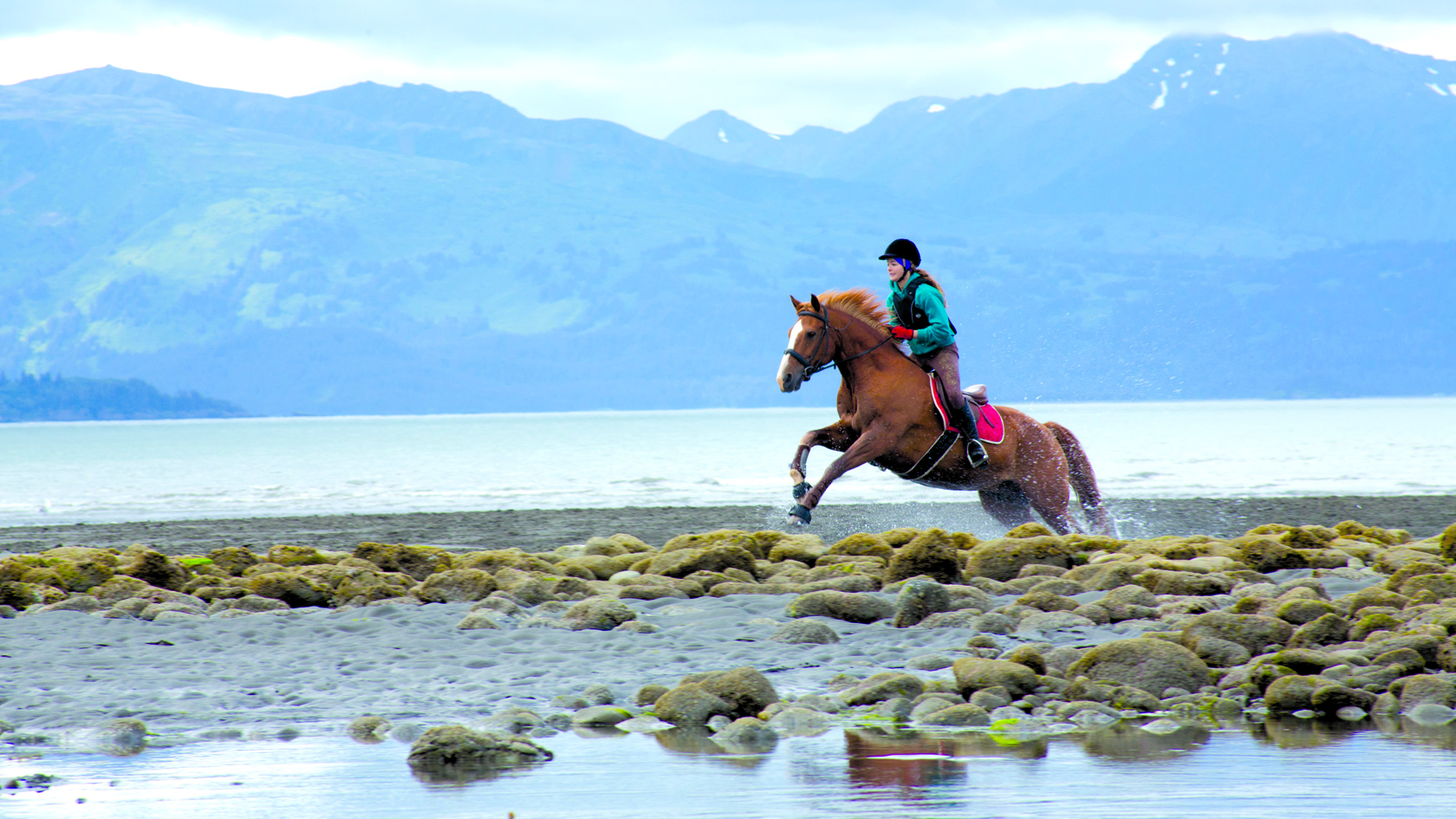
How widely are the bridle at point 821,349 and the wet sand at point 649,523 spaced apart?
14.3 ft

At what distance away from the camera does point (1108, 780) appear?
5730mm

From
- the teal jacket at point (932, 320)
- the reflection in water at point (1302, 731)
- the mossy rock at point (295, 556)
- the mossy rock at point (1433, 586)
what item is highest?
the teal jacket at point (932, 320)

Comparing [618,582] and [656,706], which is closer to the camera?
[656,706]

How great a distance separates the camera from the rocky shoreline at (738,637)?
23.1 ft

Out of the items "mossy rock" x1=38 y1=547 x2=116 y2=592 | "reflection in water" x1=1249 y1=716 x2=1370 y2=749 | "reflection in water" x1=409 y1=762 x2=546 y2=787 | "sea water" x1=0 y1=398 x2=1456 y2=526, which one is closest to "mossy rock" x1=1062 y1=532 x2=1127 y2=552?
"reflection in water" x1=1249 y1=716 x2=1370 y2=749

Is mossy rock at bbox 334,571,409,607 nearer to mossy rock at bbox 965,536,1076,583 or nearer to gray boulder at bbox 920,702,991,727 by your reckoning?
mossy rock at bbox 965,536,1076,583

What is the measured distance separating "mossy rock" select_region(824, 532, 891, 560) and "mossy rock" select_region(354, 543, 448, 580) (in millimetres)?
2928

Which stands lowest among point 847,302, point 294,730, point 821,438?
point 294,730

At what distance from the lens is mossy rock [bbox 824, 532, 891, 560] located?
1250 cm

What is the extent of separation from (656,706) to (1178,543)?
6.24 metres

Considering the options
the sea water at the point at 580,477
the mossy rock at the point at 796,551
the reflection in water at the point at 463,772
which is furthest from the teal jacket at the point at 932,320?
the sea water at the point at 580,477

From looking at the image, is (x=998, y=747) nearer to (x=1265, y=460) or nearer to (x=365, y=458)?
(x=1265, y=460)

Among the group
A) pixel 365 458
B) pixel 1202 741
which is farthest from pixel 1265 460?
pixel 1202 741

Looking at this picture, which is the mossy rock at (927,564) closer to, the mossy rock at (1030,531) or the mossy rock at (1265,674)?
the mossy rock at (1030,531)
